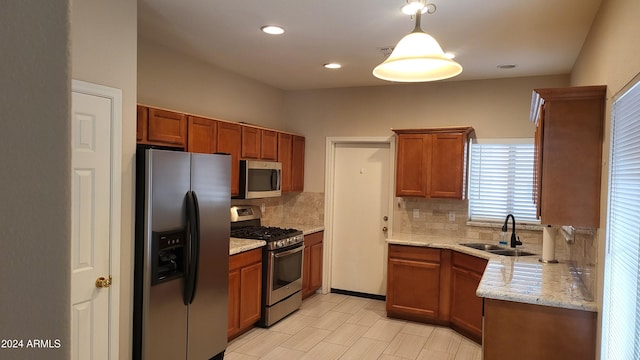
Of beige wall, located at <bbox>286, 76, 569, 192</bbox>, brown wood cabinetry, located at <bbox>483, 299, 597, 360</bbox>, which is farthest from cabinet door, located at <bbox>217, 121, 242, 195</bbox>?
brown wood cabinetry, located at <bbox>483, 299, 597, 360</bbox>

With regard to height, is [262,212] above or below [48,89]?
below

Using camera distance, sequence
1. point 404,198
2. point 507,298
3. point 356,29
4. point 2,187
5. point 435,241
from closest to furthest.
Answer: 1. point 2,187
2. point 507,298
3. point 356,29
4. point 435,241
5. point 404,198

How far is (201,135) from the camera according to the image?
12.5 feet

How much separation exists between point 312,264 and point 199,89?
254cm

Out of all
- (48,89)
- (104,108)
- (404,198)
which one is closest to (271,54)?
(104,108)

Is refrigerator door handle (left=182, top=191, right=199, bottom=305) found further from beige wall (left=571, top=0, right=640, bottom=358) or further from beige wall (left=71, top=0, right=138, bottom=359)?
beige wall (left=571, top=0, right=640, bottom=358)

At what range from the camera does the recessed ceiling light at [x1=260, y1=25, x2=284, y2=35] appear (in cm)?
321

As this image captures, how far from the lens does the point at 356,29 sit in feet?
10.5

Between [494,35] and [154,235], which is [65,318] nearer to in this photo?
[154,235]

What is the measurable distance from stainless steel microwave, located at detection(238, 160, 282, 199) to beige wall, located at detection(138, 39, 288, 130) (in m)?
0.64

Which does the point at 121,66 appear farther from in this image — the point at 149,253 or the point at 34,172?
the point at 34,172

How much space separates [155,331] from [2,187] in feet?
8.92

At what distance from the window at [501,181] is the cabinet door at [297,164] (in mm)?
2164

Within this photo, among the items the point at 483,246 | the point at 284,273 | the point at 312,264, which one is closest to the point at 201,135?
the point at 284,273
